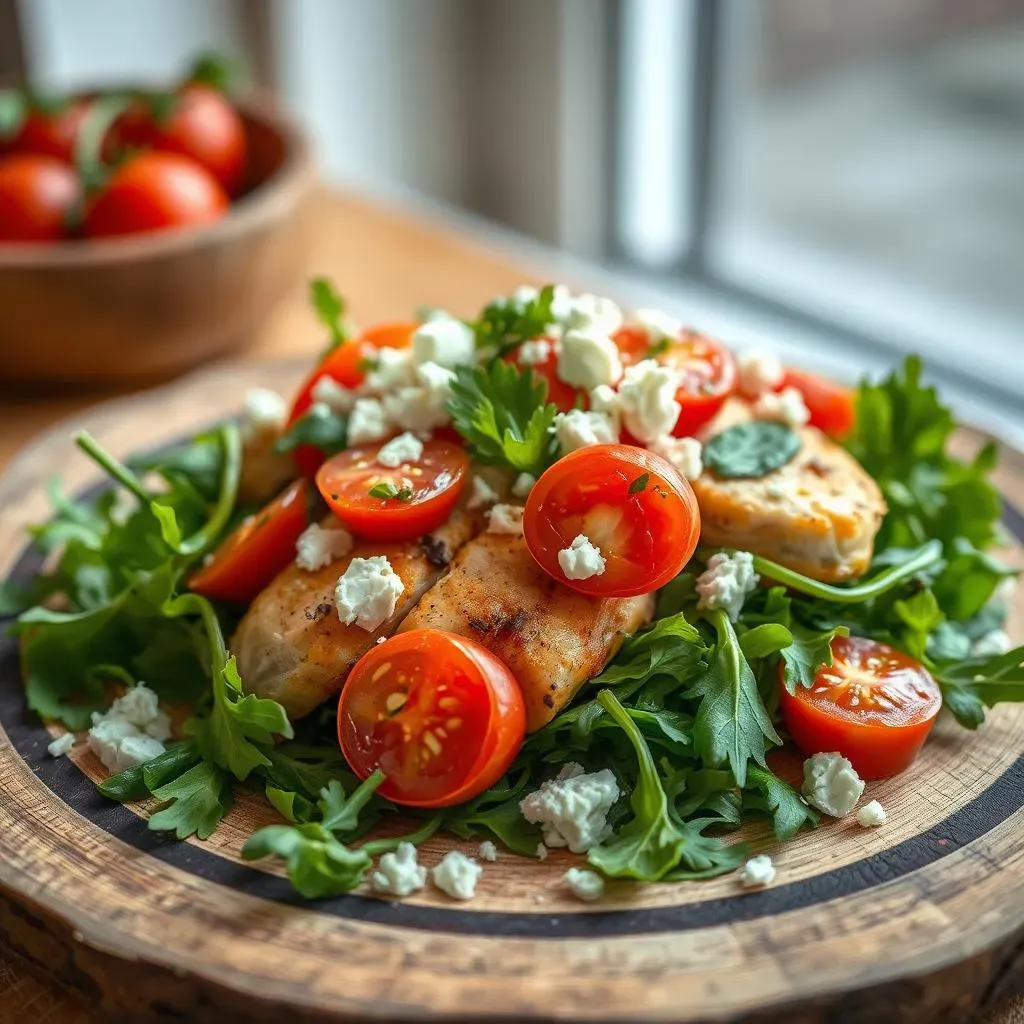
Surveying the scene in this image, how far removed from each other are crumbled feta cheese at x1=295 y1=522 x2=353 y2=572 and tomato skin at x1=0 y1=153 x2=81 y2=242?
5.97ft

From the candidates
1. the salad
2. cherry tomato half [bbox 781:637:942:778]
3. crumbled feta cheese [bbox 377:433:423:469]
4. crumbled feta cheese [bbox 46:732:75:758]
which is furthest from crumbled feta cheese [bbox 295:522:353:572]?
cherry tomato half [bbox 781:637:942:778]

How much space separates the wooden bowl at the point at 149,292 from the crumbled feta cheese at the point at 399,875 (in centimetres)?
193

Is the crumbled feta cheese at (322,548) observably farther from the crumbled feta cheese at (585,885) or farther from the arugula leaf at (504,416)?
the crumbled feta cheese at (585,885)

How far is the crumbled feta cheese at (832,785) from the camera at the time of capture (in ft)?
6.21

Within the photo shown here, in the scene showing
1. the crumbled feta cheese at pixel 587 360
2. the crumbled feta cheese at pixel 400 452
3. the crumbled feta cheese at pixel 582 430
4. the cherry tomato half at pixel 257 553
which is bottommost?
the cherry tomato half at pixel 257 553

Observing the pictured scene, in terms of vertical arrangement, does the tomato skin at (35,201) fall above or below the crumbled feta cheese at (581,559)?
below

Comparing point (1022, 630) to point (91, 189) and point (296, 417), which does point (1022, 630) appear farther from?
point (91, 189)

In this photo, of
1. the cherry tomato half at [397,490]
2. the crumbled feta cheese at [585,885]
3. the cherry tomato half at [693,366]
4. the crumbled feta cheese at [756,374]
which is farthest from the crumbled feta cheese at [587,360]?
the crumbled feta cheese at [585,885]

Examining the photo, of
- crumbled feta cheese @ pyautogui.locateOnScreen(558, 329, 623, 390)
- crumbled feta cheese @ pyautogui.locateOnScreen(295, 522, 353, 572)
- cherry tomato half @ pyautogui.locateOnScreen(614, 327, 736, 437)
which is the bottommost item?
crumbled feta cheese @ pyautogui.locateOnScreen(295, 522, 353, 572)

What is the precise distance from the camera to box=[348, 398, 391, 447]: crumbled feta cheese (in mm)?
2188

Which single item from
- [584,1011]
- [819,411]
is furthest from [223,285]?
[584,1011]

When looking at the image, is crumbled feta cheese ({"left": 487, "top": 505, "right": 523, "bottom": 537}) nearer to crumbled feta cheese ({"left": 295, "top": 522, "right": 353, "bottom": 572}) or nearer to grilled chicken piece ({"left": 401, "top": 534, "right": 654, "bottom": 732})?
grilled chicken piece ({"left": 401, "top": 534, "right": 654, "bottom": 732})

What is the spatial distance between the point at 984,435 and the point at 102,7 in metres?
3.91

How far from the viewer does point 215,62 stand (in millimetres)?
3963
